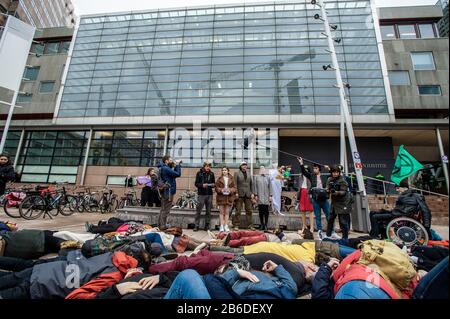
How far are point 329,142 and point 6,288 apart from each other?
57.2 ft

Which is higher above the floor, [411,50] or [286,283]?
[411,50]

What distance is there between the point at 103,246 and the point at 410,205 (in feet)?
18.3

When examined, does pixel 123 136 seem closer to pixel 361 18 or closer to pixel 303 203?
pixel 303 203

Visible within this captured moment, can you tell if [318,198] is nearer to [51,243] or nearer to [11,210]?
[51,243]

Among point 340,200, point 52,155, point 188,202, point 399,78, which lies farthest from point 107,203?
point 399,78

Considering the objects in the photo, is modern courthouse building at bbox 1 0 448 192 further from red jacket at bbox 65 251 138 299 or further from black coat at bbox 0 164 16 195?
red jacket at bbox 65 251 138 299

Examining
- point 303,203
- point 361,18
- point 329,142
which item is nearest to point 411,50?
point 361,18

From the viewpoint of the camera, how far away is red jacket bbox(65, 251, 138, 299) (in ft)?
6.72

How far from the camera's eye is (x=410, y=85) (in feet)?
52.0

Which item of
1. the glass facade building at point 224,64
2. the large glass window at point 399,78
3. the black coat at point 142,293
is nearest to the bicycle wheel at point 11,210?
the black coat at point 142,293

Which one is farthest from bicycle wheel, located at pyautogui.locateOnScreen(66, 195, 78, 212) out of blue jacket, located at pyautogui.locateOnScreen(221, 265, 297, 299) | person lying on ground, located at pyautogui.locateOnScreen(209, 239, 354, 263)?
blue jacket, located at pyautogui.locateOnScreen(221, 265, 297, 299)

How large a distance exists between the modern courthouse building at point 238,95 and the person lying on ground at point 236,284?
12.4 meters

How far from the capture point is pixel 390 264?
2.03 metres

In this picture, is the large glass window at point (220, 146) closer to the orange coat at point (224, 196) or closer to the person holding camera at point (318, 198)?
the orange coat at point (224, 196)
